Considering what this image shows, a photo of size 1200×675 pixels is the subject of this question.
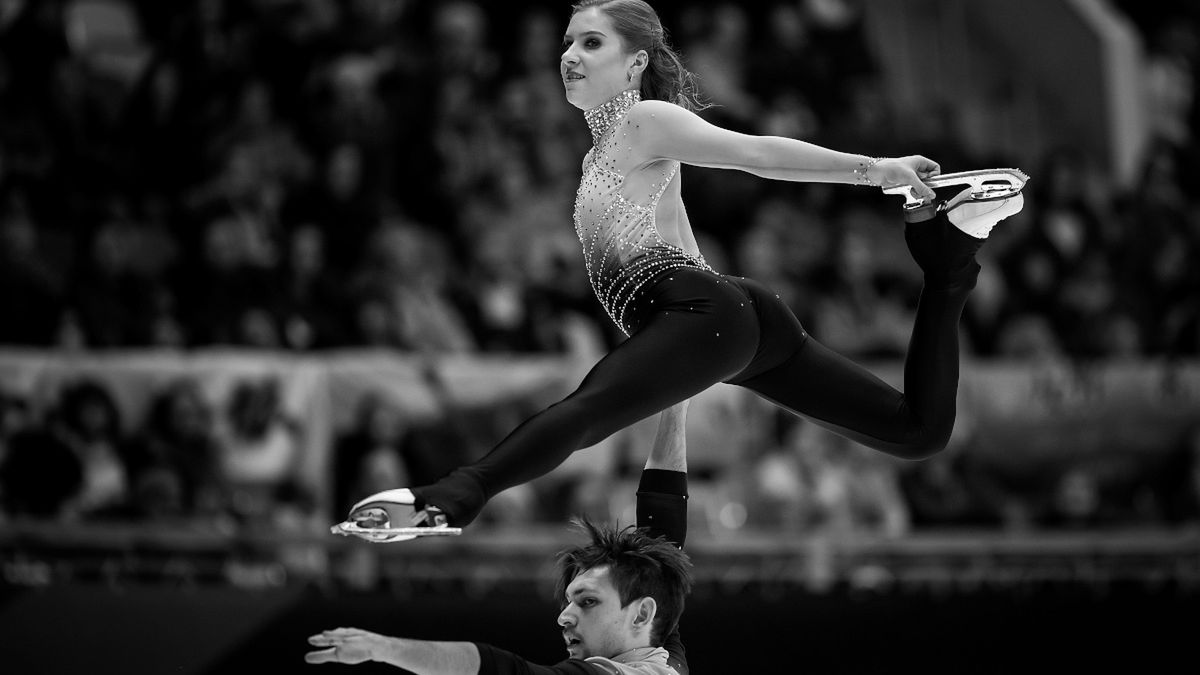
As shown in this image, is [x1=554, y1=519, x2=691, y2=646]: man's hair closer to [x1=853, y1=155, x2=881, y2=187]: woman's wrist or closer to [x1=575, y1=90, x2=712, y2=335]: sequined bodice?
[x1=575, y1=90, x2=712, y2=335]: sequined bodice

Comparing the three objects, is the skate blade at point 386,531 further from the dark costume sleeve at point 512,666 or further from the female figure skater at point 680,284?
the dark costume sleeve at point 512,666

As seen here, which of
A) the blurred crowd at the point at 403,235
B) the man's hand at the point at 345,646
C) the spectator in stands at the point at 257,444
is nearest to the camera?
the man's hand at the point at 345,646

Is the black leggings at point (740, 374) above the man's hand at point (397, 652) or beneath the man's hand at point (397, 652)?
above

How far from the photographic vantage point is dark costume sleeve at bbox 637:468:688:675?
4.19 m

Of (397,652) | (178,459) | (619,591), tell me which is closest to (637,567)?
(619,591)

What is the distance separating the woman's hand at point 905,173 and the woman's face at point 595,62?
679 millimetres

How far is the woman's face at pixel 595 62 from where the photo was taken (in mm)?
3807

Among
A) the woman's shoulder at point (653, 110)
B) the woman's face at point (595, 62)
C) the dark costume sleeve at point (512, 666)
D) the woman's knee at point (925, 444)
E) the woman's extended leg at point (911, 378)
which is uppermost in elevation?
the woman's face at point (595, 62)

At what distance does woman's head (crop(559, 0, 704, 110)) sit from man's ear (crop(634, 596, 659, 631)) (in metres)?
1.20

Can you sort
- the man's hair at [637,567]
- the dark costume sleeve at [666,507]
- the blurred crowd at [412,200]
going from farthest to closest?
the blurred crowd at [412,200]
the dark costume sleeve at [666,507]
the man's hair at [637,567]

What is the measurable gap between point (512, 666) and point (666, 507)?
0.89 metres

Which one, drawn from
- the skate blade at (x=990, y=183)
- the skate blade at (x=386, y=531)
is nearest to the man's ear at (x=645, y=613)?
the skate blade at (x=386, y=531)

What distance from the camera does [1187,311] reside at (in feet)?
27.4

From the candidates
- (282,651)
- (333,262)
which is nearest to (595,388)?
(282,651)
